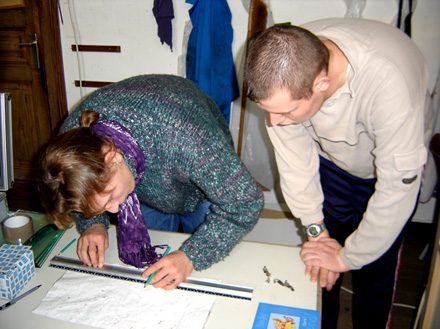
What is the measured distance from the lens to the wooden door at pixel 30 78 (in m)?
2.60

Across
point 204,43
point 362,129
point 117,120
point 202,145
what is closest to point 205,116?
point 202,145

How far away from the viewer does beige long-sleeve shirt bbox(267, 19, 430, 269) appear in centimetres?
89

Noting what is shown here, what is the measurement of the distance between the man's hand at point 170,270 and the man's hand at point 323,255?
34 centimetres

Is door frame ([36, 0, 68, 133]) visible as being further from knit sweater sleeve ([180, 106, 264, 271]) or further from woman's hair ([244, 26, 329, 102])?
woman's hair ([244, 26, 329, 102])

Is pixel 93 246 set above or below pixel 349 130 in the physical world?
below

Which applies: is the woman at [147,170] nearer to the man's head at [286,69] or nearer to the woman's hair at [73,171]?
the woman's hair at [73,171]

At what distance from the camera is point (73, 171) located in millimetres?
874

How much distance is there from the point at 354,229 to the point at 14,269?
1032mm

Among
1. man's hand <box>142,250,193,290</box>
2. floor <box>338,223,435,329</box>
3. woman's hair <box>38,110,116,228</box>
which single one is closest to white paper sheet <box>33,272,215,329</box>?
man's hand <box>142,250,193,290</box>

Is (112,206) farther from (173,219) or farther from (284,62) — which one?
(284,62)

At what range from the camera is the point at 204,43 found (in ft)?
7.32

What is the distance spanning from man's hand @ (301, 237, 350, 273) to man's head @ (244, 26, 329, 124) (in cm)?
46

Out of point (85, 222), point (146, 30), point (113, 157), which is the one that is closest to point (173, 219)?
point (85, 222)

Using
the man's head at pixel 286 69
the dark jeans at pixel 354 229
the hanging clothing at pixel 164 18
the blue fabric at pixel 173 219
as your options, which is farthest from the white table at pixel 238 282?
the hanging clothing at pixel 164 18
